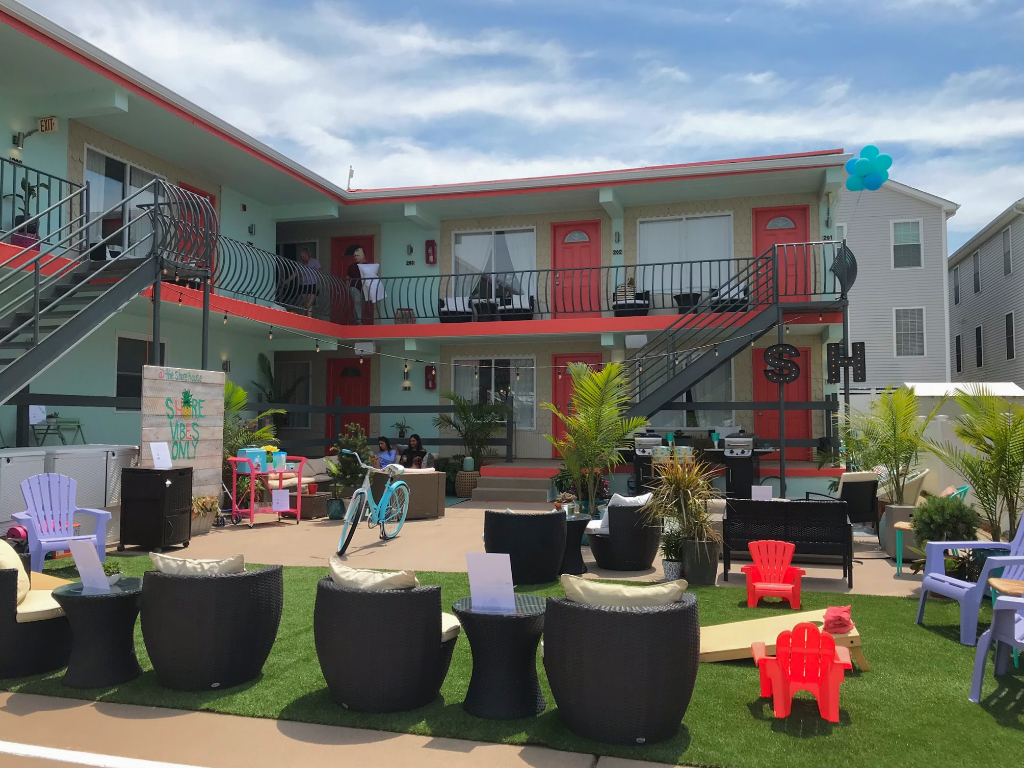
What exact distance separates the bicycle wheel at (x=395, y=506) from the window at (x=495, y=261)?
716 cm

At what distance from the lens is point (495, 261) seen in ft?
54.8

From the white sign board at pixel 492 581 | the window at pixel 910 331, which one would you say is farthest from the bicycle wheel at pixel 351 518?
the window at pixel 910 331

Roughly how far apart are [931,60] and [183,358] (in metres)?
12.0

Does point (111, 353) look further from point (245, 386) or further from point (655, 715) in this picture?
point (655, 715)

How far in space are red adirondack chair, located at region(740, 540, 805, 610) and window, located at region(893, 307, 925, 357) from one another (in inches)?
660

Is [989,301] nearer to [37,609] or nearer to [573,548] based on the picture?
[573,548]

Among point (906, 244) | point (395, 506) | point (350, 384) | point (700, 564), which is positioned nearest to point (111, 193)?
point (350, 384)

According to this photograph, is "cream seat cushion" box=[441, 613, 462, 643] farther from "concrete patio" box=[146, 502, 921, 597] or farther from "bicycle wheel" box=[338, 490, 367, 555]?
"bicycle wheel" box=[338, 490, 367, 555]

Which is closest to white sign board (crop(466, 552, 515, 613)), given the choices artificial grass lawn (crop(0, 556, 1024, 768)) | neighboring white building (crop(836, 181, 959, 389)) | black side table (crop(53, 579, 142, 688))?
artificial grass lawn (crop(0, 556, 1024, 768))

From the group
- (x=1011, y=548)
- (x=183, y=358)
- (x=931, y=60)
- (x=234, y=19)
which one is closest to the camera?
(x=1011, y=548)

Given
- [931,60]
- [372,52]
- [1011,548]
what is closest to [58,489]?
[372,52]

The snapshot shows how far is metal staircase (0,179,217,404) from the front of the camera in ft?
25.6

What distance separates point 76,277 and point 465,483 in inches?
273

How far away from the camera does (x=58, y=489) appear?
24.0 feet
